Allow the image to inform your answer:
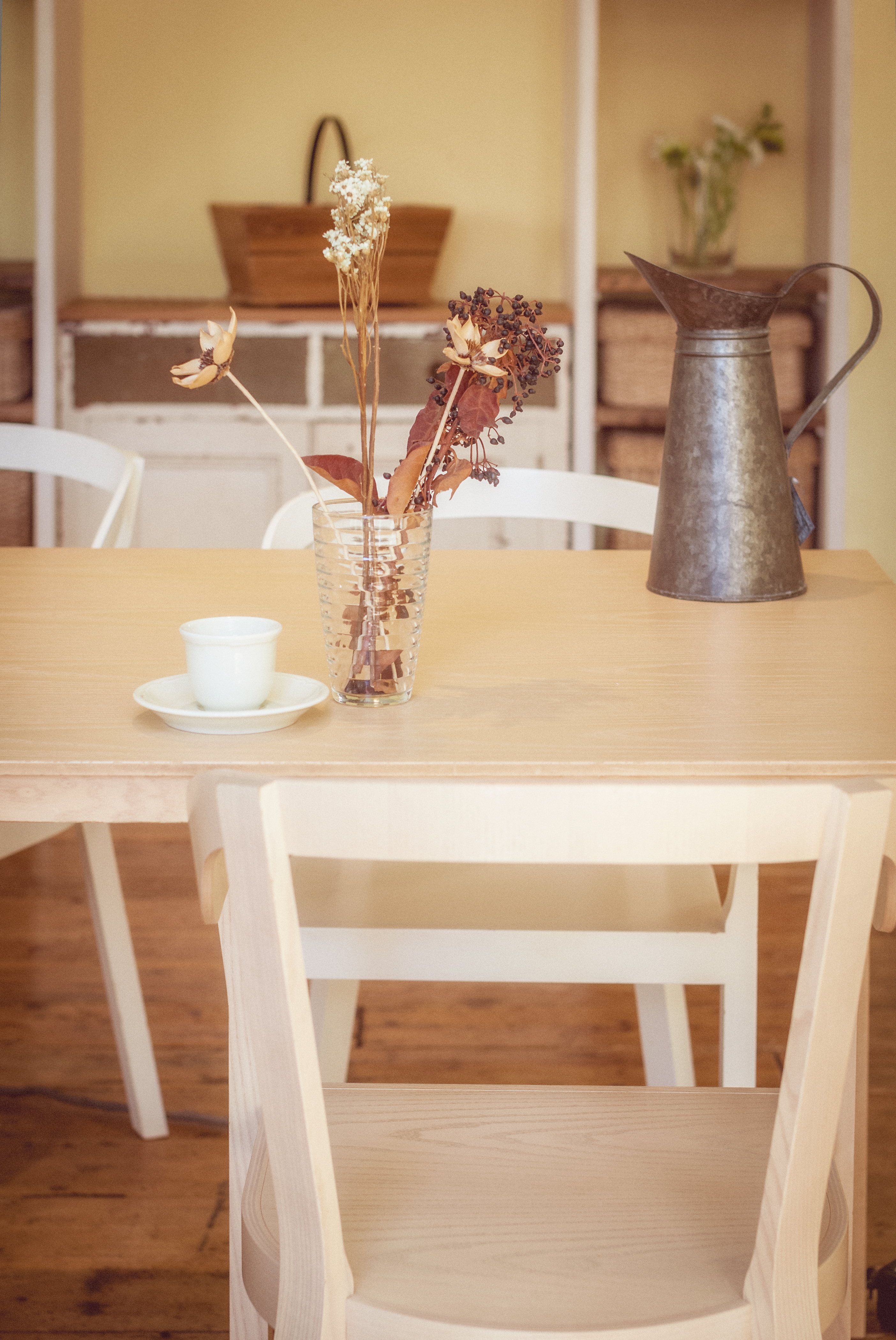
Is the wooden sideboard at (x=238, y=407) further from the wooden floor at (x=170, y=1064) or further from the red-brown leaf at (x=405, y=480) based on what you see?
the red-brown leaf at (x=405, y=480)

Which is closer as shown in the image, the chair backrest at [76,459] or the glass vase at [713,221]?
the chair backrest at [76,459]

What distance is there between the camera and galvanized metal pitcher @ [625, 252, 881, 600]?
4.60 feet

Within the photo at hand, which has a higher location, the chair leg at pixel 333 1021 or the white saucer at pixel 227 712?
the white saucer at pixel 227 712

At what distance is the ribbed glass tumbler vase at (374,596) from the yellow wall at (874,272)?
2174mm

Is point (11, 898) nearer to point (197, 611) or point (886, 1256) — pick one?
point (197, 611)

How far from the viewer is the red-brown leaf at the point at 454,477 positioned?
1.06m

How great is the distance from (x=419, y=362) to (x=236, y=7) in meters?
0.95

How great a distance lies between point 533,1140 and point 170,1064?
42.5 inches

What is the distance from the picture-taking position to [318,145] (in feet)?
10.5

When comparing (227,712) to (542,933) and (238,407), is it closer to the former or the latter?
(542,933)

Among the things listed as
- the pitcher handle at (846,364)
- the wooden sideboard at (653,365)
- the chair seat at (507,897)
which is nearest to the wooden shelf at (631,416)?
the wooden sideboard at (653,365)

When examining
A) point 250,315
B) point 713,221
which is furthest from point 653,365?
point 250,315

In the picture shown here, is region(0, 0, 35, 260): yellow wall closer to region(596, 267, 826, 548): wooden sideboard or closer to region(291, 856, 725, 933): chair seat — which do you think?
region(596, 267, 826, 548): wooden sideboard

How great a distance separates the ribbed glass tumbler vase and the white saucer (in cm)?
3
